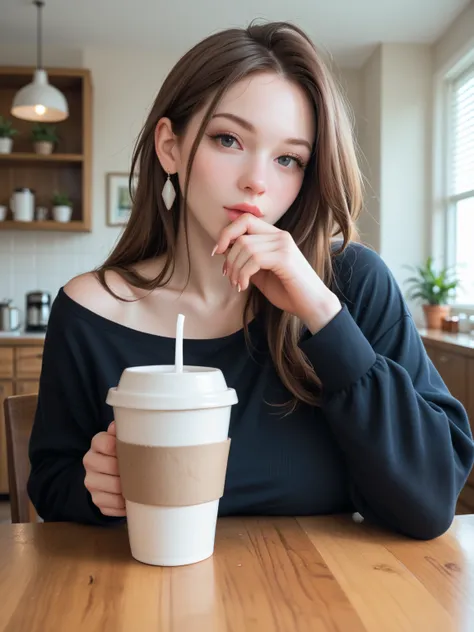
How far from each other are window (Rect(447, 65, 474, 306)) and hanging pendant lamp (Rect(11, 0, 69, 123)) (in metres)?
2.41

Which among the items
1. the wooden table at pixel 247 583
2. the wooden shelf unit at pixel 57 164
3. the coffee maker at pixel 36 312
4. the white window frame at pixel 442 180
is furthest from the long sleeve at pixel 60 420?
the white window frame at pixel 442 180

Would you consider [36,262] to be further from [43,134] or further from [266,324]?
[266,324]

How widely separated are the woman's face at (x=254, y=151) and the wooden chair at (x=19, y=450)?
0.56 m

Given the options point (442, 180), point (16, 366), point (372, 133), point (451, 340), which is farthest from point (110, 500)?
point (372, 133)

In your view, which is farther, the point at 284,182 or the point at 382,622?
the point at 284,182

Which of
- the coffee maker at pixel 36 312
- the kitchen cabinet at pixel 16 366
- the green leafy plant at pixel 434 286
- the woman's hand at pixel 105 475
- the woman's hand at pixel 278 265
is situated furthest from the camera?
the coffee maker at pixel 36 312

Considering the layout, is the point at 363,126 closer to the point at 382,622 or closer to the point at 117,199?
the point at 117,199

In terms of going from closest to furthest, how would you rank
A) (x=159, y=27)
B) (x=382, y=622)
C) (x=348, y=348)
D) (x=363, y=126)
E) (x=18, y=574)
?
(x=382, y=622), (x=18, y=574), (x=348, y=348), (x=159, y=27), (x=363, y=126)

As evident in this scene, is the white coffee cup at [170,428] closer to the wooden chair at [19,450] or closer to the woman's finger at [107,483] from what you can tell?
the woman's finger at [107,483]

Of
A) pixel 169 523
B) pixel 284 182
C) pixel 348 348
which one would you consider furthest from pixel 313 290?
pixel 169 523

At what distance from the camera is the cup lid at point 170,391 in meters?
0.61

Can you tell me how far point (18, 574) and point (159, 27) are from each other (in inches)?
163

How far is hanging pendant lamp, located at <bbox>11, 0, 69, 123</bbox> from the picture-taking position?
12.2 ft

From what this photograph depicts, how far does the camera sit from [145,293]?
1.12m
